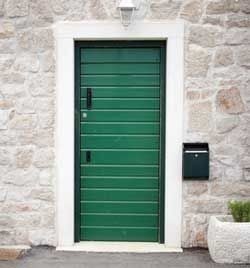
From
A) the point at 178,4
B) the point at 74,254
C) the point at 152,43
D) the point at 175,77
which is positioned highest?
the point at 178,4

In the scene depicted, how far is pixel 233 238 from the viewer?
5.69 m

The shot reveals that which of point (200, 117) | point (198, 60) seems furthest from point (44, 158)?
point (198, 60)

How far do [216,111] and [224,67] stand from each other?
1.63ft

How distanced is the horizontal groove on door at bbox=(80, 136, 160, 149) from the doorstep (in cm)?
113

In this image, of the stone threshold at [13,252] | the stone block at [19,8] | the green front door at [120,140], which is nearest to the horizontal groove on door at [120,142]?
the green front door at [120,140]

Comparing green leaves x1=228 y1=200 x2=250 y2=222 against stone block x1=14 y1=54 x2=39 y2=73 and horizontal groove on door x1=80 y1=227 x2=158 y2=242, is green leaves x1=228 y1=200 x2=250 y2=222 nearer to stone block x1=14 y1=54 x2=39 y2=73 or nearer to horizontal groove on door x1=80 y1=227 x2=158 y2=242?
horizontal groove on door x1=80 y1=227 x2=158 y2=242

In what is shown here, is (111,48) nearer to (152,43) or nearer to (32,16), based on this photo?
(152,43)

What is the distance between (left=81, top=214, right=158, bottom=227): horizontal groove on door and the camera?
6.44 m

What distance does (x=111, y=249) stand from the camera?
625 centimetres

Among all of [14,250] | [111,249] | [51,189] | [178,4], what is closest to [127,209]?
[111,249]

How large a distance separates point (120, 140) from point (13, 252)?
5.71 ft

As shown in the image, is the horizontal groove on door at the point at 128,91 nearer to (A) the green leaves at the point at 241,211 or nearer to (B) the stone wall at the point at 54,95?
(B) the stone wall at the point at 54,95

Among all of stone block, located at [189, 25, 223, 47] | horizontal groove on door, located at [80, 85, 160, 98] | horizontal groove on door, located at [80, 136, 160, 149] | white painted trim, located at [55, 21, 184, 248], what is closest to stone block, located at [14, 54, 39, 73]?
white painted trim, located at [55, 21, 184, 248]

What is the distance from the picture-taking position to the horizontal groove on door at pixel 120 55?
6.30m
